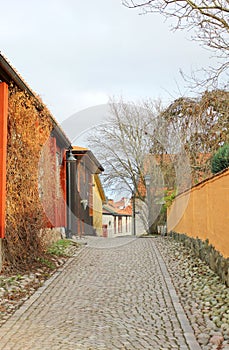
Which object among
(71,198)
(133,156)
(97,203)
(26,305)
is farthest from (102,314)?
(97,203)

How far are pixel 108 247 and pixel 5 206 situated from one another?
580 centimetres

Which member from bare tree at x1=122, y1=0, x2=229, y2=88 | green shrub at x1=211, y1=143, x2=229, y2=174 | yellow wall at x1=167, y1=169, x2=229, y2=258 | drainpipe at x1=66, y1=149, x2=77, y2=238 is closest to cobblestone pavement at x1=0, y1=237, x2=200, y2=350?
yellow wall at x1=167, y1=169, x2=229, y2=258

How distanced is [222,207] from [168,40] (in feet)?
13.0

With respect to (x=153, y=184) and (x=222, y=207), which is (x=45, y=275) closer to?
(x=222, y=207)

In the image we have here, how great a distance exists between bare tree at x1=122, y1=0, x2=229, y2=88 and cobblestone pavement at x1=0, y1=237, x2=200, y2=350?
4.18 meters

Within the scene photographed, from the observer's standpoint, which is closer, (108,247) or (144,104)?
(108,247)

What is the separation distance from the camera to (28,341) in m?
4.29

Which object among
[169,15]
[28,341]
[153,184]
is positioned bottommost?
[28,341]

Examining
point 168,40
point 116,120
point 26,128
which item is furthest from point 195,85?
point 116,120

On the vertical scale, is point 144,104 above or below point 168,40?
above

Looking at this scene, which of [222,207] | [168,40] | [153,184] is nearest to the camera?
[222,207]

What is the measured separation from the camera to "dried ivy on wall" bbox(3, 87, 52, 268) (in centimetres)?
811

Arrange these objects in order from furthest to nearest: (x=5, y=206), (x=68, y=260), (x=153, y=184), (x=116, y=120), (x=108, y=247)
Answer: (x=116, y=120)
(x=153, y=184)
(x=108, y=247)
(x=68, y=260)
(x=5, y=206)

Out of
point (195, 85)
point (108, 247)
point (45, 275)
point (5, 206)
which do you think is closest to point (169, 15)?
point (195, 85)
